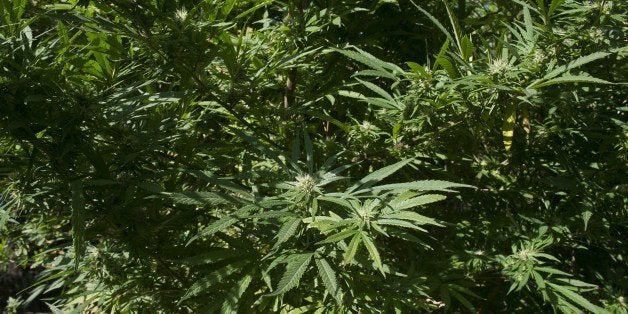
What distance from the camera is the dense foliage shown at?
123cm

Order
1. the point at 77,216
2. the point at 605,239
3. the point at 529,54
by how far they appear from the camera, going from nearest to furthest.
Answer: the point at 77,216, the point at 529,54, the point at 605,239

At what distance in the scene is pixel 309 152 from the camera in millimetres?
1351

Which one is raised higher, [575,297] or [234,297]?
[234,297]

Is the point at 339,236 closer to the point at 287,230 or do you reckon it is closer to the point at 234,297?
the point at 287,230

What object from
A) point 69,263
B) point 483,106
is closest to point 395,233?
point 483,106

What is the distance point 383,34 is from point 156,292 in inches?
43.0

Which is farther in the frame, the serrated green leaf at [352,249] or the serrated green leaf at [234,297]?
the serrated green leaf at [234,297]

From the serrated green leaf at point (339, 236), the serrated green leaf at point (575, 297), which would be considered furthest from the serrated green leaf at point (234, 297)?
A: the serrated green leaf at point (575, 297)

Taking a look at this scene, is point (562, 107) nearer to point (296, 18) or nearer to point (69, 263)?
point (296, 18)

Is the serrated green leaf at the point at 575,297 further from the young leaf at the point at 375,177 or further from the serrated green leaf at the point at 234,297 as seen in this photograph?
the serrated green leaf at the point at 234,297

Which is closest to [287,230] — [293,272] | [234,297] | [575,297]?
[293,272]

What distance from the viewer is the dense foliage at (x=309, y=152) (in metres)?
1.23

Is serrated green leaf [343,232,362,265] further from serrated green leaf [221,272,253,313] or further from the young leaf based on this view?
serrated green leaf [221,272,253,313]

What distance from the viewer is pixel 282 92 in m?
2.05
